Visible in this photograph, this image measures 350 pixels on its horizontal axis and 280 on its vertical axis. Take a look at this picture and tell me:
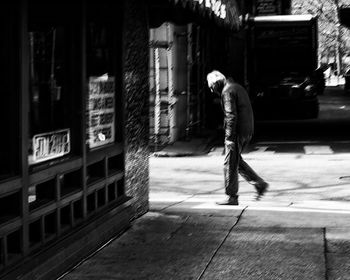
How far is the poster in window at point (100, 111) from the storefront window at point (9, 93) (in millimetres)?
1897

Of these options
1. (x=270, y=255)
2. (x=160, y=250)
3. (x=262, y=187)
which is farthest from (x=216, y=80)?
(x=270, y=255)

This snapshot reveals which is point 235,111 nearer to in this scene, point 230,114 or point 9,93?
point 230,114

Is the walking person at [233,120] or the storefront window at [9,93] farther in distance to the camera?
the walking person at [233,120]

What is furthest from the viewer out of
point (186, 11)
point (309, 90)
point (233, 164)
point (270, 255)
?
point (309, 90)

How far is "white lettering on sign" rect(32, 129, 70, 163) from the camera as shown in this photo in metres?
6.16

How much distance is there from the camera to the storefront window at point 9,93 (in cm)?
551

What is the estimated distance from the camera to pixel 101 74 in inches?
311

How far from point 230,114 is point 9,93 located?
4957 mm

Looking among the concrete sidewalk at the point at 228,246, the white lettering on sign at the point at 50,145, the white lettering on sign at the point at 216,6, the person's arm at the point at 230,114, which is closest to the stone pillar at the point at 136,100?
the concrete sidewalk at the point at 228,246

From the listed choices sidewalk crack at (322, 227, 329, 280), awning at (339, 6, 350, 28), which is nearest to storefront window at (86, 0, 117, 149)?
sidewalk crack at (322, 227, 329, 280)

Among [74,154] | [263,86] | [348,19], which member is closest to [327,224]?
[74,154]

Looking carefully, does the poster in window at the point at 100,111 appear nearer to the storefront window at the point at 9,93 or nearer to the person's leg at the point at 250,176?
the storefront window at the point at 9,93

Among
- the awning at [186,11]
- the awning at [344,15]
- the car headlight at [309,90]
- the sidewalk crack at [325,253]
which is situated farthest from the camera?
the car headlight at [309,90]

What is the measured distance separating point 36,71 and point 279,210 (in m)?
4.84
